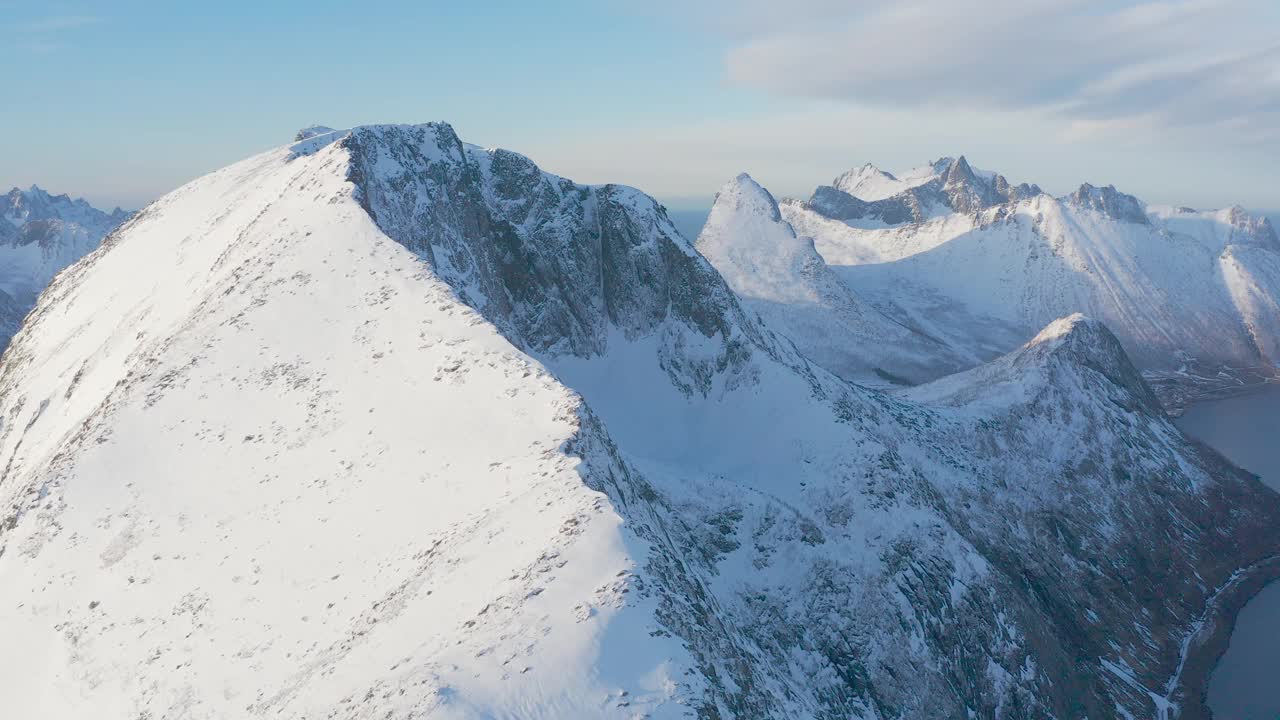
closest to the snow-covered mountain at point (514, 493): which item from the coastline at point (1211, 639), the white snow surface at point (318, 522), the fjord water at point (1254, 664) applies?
the white snow surface at point (318, 522)

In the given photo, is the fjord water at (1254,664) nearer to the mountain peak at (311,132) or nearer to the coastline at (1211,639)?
the coastline at (1211,639)

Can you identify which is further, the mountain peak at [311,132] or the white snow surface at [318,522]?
the mountain peak at [311,132]

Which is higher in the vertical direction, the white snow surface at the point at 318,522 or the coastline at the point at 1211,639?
the white snow surface at the point at 318,522

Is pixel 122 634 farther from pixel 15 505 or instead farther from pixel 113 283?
pixel 113 283

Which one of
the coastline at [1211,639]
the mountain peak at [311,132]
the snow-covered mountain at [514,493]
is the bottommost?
the coastline at [1211,639]

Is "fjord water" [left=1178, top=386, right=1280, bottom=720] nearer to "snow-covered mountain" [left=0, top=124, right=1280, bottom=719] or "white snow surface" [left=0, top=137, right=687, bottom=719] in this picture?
"snow-covered mountain" [left=0, top=124, right=1280, bottom=719]

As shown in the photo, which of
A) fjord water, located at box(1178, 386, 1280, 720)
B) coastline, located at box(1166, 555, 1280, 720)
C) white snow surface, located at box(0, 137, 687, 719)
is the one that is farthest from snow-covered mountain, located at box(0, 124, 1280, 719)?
fjord water, located at box(1178, 386, 1280, 720)
